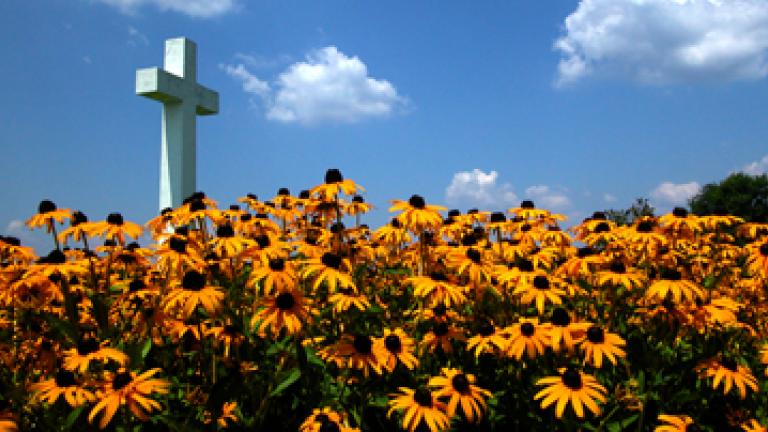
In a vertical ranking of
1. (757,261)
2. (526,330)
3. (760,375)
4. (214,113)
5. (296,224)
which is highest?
(214,113)

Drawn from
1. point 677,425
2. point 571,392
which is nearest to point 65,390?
point 571,392

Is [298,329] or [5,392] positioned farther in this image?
[5,392]

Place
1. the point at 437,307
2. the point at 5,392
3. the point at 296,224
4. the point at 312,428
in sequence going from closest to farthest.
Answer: the point at 312,428 < the point at 5,392 < the point at 437,307 < the point at 296,224

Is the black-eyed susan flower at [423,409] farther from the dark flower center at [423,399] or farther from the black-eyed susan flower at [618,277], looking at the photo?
the black-eyed susan flower at [618,277]

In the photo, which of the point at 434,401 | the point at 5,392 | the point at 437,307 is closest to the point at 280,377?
the point at 434,401

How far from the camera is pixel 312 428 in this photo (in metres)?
2.85

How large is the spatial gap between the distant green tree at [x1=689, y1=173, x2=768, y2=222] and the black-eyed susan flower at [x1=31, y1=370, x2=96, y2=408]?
155 ft

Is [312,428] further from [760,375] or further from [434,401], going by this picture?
[760,375]

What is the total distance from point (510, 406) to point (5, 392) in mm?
3493

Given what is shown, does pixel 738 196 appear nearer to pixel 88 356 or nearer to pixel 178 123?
pixel 178 123

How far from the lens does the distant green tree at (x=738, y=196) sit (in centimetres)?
4294

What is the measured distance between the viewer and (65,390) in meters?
3.06

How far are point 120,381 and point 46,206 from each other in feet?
9.70

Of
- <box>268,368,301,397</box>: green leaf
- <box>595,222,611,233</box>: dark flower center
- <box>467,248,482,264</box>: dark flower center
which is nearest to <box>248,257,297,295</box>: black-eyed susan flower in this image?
<box>268,368,301,397</box>: green leaf
